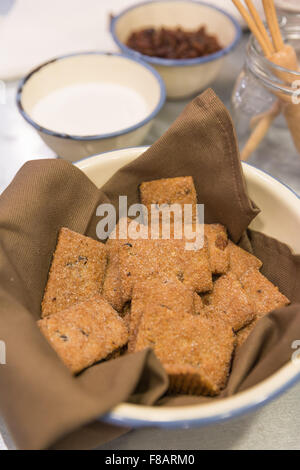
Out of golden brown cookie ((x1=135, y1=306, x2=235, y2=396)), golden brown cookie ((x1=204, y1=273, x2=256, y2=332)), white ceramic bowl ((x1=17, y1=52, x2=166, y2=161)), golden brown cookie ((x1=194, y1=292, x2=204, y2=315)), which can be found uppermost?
white ceramic bowl ((x1=17, y1=52, x2=166, y2=161))

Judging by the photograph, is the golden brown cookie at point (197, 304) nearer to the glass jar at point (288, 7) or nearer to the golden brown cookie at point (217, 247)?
the golden brown cookie at point (217, 247)

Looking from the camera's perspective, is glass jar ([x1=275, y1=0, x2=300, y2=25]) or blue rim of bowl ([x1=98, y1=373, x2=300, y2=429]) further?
glass jar ([x1=275, y1=0, x2=300, y2=25])

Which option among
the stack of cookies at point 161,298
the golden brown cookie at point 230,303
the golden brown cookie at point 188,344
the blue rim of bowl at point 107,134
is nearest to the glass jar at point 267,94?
the blue rim of bowl at point 107,134

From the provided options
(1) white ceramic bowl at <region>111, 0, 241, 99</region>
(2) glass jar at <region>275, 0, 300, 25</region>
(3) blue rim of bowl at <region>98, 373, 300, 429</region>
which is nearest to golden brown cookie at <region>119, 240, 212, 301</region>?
(3) blue rim of bowl at <region>98, 373, 300, 429</region>

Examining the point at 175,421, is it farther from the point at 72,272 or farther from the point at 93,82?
the point at 93,82

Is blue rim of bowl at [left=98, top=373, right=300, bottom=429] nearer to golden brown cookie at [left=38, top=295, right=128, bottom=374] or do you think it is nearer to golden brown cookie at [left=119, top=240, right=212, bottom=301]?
golden brown cookie at [left=38, top=295, right=128, bottom=374]
